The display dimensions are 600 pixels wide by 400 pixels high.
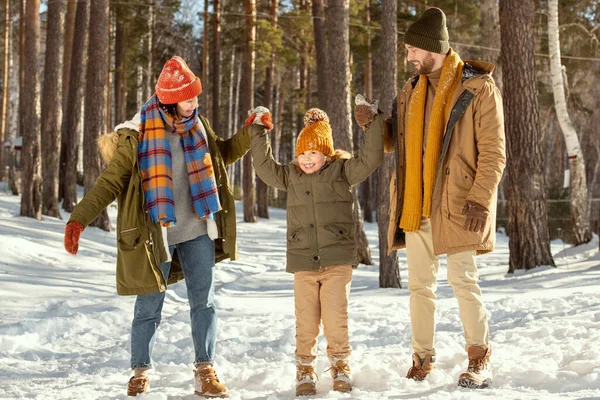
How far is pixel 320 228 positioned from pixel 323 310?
1.65 ft

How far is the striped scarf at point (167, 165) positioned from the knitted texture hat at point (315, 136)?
23.5 inches

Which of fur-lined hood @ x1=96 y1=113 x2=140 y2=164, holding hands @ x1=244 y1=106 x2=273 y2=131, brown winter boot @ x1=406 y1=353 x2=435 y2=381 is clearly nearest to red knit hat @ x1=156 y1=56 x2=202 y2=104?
fur-lined hood @ x1=96 y1=113 x2=140 y2=164

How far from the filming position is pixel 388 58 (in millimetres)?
10805

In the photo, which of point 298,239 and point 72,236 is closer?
point 72,236

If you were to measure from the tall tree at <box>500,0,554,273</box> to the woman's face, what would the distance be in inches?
294

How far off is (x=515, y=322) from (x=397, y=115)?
2907mm

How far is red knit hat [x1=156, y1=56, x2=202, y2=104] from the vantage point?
14.7ft

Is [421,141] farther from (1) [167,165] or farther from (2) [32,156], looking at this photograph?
(2) [32,156]

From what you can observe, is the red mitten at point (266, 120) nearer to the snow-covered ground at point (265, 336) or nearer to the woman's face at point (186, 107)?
the woman's face at point (186, 107)

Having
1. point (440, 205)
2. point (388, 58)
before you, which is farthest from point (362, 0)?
point (440, 205)

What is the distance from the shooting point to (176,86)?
449 cm

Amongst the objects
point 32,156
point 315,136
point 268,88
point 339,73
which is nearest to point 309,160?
point 315,136

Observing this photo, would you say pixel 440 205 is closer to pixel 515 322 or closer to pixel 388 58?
pixel 515 322

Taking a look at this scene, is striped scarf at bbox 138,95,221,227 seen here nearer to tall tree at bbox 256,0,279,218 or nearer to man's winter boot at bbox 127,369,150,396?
man's winter boot at bbox 127,369,150,396
